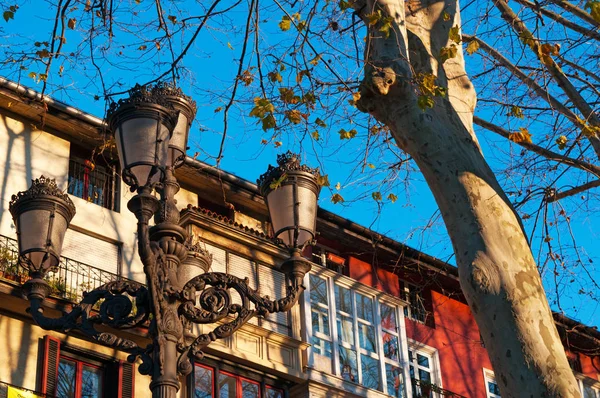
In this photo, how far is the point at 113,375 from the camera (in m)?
21.0

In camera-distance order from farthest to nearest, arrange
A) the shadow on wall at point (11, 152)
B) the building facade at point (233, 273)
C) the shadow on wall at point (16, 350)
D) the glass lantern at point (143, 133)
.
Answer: the shadow on wall at point (11, 152) → the building facade at point (233, 273) → the shadow on wall at point (16, 350) → the glass lantern at point (143, 133)

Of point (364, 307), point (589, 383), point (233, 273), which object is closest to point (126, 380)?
point (233, 273)

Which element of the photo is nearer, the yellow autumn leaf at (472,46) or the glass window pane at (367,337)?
the yellow autumn leaf at (472,46)

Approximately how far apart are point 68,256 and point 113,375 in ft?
7.43

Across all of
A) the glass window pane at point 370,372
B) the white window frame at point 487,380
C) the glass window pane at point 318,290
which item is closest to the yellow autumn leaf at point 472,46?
the glass window pane at point 318,290

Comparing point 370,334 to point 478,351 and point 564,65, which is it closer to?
point 478,351

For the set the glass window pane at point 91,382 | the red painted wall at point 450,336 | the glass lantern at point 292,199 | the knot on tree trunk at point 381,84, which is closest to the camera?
the knot on tree trunk at point 381,84

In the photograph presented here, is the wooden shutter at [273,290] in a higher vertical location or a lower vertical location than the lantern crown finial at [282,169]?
higher

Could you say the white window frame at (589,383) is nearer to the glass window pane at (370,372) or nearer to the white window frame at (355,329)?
the white window frame at (355,329)

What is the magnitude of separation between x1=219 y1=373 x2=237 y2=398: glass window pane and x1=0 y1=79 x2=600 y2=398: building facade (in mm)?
23

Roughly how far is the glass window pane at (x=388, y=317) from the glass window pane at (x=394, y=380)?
0.96m

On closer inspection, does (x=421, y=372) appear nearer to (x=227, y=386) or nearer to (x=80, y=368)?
(x=227, y=386)

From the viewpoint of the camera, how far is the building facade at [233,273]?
2041 cm

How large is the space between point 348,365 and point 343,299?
1.49 metres
